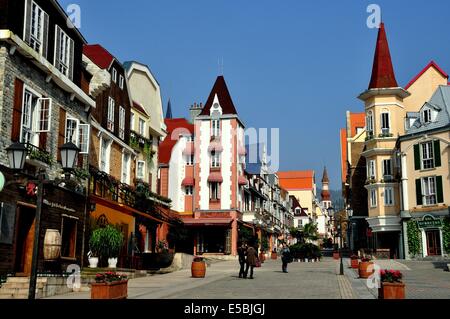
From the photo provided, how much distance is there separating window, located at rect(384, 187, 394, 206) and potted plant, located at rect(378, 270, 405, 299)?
3676cm

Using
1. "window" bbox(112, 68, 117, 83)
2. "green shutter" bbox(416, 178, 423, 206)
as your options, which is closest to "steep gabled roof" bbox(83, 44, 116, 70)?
"window" bbox(112, 68, 117, 83)

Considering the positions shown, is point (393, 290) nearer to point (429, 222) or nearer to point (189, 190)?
point (429, 222)

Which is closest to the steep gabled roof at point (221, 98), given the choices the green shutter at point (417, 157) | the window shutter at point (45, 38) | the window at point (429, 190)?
the green shutter at point (417, 157)

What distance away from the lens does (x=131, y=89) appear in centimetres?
3497

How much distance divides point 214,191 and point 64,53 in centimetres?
2981

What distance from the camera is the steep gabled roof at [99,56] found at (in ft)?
94.2

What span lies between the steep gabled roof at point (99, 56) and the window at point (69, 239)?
1010 centimetres

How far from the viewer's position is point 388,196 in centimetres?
4878

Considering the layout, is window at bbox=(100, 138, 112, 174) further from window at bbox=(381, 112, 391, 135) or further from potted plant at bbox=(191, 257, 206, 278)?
window at bbox=(381, 112, 391, 135)

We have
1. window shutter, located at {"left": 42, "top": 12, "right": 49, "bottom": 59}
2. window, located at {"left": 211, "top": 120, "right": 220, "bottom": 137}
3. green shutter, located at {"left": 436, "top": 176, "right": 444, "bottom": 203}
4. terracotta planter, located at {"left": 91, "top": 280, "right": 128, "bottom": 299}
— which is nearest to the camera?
terracotta planter, located at {"left": 91, "top": 280, "right": 128, "bottom": 299}

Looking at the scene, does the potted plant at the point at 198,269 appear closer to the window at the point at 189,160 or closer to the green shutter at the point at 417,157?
the green shutter at the point at 417,157

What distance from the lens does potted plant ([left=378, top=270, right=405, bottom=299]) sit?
12.9 m
